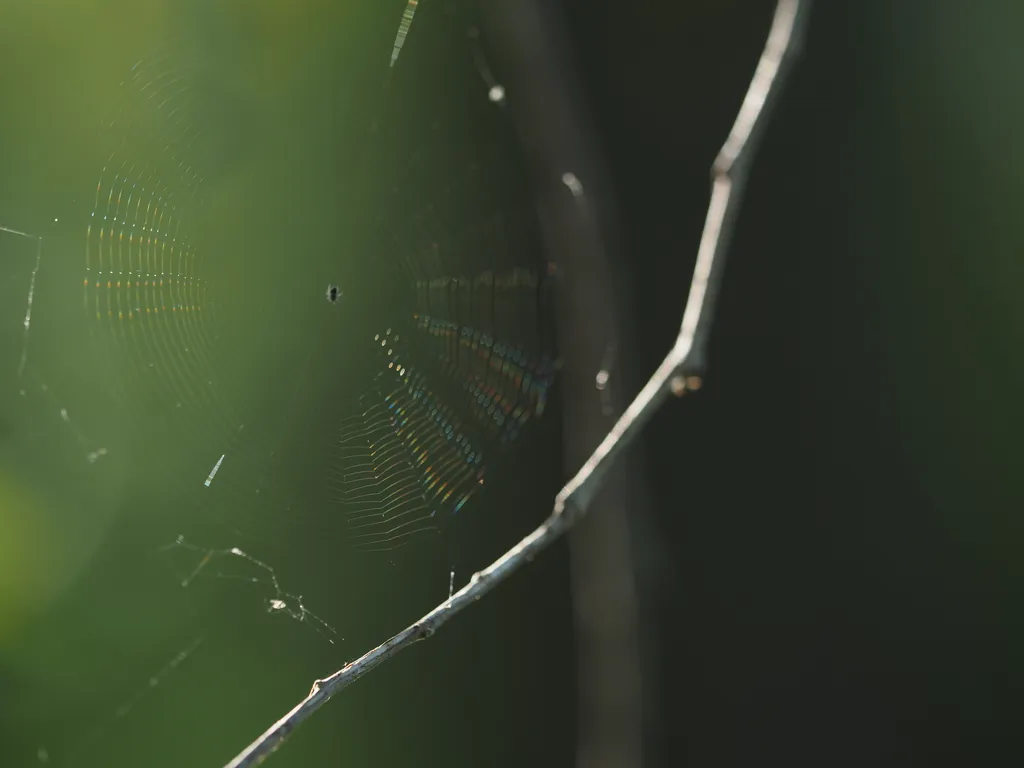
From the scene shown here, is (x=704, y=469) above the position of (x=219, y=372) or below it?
below

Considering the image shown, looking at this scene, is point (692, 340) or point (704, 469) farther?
point (704, 469)

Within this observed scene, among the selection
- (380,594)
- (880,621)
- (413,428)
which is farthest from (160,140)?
(880,621)

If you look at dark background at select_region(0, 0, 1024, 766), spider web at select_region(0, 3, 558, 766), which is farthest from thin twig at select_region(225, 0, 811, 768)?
dark background at select_region(0, 0, 1024, 766)

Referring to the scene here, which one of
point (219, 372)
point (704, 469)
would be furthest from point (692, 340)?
point (219, 372)

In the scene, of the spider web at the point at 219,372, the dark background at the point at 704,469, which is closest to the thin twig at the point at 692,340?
the spider web at the point at 219,372

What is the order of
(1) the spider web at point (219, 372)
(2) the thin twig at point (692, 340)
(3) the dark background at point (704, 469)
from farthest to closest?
(3) the dark background at point (704, 469), (1) the spider web at point (219, 372), (2) the thin twig at point (692, 340)

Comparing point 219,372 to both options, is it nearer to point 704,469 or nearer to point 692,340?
point 704,469

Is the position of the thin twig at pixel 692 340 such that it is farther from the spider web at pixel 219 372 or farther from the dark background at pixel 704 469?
the dark background at pixel 704 469

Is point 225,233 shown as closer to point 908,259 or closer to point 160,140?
point 160,140

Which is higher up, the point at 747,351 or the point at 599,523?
the point at 747,351

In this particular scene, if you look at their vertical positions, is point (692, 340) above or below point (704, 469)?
above

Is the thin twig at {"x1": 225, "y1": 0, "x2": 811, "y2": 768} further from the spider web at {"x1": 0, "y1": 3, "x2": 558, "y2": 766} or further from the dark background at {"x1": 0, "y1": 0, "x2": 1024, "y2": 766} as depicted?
the dark background at {"x1": 0, "y1": 0, "x2": 1024, "y2": 766}
